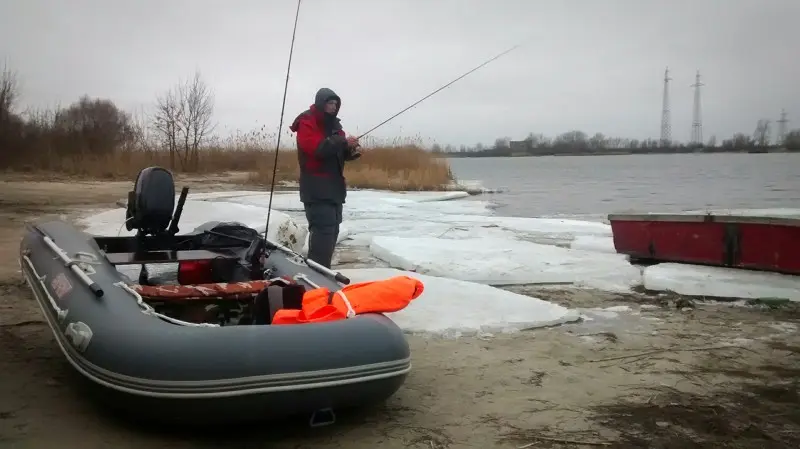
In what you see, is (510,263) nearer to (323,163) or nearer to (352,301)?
(323,163)

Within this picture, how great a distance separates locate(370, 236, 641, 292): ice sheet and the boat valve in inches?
140

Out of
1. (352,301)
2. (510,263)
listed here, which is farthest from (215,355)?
(510,263)

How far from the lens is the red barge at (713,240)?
6.20 m

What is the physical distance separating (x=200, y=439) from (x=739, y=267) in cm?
514

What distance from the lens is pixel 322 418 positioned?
10.0ft

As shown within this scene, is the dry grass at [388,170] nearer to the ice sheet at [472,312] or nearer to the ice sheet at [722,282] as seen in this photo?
the ice sheet at [722,282]

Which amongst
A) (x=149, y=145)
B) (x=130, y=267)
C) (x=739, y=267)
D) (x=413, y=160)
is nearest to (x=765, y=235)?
(x=739, y=267)

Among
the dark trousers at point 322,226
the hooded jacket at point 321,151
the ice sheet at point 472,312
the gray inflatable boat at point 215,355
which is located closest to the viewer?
the gray inflatable boat at point 215,355

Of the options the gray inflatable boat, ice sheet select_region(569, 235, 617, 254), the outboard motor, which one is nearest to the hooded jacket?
the outboard motor

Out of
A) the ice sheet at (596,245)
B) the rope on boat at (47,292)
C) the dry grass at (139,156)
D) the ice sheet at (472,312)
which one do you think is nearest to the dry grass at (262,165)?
the dry grass at (139,156)

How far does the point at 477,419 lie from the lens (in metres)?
3.28

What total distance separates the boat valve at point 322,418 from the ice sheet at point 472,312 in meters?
1.74

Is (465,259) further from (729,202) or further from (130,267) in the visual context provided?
(729,202)

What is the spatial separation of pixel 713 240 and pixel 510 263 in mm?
1837
